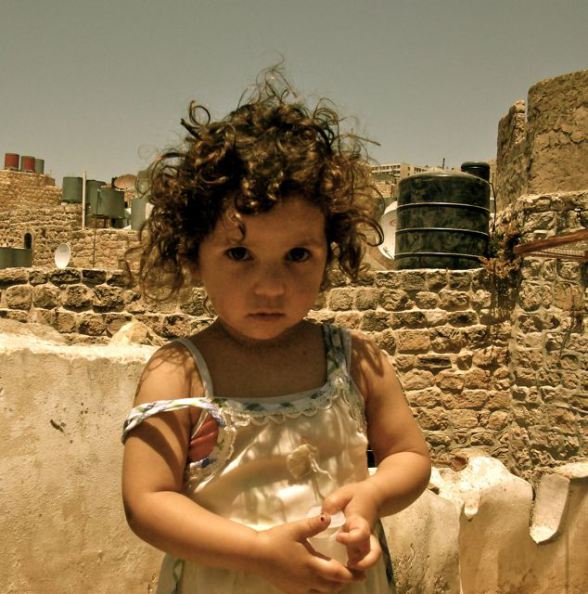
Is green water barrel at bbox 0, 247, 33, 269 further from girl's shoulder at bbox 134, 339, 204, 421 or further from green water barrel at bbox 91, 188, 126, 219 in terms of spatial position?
girl's shoulder at bbox 134, 339, 204, 421

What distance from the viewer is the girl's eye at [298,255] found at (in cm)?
115

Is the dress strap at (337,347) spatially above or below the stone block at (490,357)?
above

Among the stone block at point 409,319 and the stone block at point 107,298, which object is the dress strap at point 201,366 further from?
the stone block at point 409,319

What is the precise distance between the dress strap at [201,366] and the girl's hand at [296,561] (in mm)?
248

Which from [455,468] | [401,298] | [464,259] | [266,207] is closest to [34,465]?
[266,207]

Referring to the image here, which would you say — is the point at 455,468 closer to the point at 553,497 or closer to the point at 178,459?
the point at 553,497

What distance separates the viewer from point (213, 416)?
107 centimetres

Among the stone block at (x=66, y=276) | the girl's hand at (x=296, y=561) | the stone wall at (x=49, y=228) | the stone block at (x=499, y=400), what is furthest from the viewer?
the stone wall at (x=49, y=228)

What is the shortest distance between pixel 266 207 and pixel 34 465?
0.88 metres

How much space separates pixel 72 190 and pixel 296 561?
19.6m

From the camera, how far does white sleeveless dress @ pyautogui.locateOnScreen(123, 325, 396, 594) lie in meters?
1.06

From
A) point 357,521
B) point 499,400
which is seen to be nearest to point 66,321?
point 499,400

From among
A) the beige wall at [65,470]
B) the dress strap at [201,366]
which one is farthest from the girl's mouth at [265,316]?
the beige wall at [65,470]

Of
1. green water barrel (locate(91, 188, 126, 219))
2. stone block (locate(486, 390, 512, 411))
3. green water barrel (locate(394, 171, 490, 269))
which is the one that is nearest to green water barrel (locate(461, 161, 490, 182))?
green water barrel (locate(394, 171, 490, 269))
